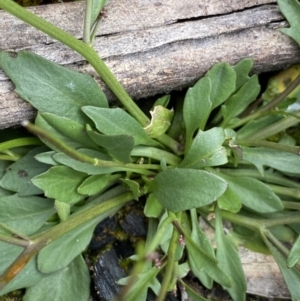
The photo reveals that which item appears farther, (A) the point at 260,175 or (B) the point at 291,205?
(A) the point at 260,175

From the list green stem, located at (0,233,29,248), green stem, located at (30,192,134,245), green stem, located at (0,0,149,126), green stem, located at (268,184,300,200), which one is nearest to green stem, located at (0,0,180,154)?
green stem, located at (0,0,149,126)

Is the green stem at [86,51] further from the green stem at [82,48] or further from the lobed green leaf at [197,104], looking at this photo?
the lobed green leaf at [197,104]

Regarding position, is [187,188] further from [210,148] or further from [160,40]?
[160,40]

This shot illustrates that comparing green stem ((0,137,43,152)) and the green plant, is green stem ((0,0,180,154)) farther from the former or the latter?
green stem ((0,137,43,152))

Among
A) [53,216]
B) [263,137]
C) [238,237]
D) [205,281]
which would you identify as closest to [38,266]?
[53,216]

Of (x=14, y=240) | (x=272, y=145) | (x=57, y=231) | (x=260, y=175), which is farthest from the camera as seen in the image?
(x=260, y=175)

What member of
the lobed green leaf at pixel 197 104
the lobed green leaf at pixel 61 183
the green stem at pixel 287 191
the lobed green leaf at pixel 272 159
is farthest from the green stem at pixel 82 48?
the green stem at pixel 287 191

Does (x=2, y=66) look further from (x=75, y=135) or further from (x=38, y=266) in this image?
(x=38, y=266)

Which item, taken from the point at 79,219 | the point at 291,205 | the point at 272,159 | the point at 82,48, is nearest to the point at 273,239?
the point at 291,205
